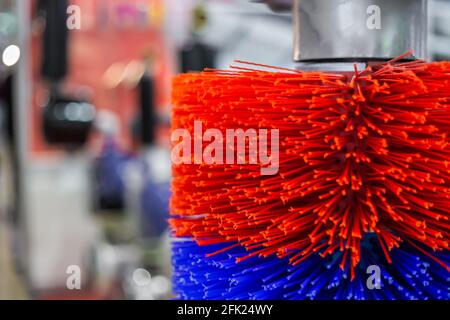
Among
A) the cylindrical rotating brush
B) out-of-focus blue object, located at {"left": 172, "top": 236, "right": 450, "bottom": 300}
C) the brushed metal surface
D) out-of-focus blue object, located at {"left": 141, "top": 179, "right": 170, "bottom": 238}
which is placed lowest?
out-of-focus blue object, located at {"left": 141, "top": 179, "right": 170, "bottom": 238}

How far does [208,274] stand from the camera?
460mm

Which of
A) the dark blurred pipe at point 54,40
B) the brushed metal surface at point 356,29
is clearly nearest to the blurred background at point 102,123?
the dark blurred pipe at point 54,40

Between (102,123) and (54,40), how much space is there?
50cm

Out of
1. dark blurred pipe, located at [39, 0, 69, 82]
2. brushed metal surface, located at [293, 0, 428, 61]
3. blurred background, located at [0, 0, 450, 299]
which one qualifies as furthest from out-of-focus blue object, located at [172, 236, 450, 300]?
dark blurred pipe, located at [39, 0, 69, 82]

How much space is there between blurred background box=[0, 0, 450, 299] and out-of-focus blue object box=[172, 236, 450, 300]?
2.51 ft

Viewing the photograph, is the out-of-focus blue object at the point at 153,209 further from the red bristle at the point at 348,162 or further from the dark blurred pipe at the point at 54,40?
the red bristle at the point at 348,162

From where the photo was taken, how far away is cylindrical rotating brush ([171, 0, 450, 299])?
0.41 m

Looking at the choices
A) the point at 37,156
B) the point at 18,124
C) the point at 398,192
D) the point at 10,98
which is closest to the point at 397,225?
the point at 398,192

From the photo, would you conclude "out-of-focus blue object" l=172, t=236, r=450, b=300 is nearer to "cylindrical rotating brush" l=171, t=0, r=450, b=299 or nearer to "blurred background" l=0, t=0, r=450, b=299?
"cylindrical rotating brush" l=171, t=0, r=450, b=299

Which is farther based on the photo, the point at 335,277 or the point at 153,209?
the point at 153,209

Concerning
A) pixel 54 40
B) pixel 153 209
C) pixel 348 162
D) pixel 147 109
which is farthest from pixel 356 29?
pixel 147 109

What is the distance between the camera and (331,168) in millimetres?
417

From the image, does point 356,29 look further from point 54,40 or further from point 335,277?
point 54,40
